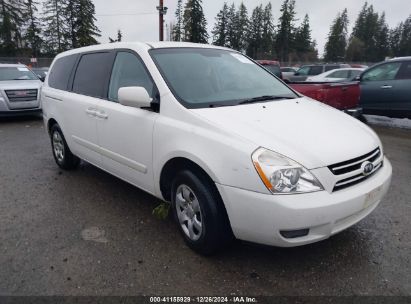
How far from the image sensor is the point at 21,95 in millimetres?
9391

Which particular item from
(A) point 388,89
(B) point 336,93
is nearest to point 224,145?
(B) point 336,93

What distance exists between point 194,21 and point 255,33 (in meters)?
22.4

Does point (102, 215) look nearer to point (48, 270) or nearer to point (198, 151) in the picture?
point (48, 270)

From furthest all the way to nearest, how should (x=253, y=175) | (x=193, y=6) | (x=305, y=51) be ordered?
(x=305, y=51) → (x=193, y=6) → (x=253, y=175)

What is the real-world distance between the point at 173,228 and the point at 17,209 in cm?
185

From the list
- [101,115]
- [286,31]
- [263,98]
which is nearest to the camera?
[263,98]

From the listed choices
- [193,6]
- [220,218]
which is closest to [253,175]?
[220,218]

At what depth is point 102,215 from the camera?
3.69m

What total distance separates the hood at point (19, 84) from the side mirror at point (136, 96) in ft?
25.3

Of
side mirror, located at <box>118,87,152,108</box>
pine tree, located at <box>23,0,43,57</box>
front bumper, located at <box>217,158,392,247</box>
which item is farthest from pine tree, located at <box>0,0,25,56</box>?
front bumper, located at <box>217,158,392,247</box>

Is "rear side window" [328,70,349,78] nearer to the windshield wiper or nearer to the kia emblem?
the windshield wiper

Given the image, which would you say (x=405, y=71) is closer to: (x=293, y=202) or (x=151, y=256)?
(x=293, y=202)

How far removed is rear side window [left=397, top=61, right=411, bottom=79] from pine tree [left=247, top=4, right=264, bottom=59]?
2775 inches

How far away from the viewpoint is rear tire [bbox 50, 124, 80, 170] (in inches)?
196
